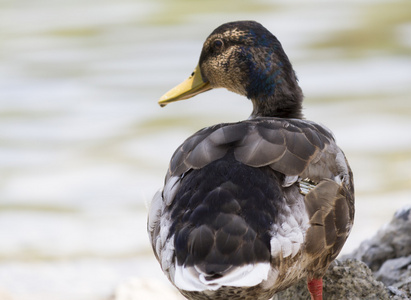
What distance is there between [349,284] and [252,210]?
3.22 ft

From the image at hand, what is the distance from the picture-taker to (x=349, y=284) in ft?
13.5

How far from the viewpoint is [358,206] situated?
22.9 ft

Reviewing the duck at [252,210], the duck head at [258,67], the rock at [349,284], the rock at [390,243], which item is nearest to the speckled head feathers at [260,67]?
the duck head at [258,67]

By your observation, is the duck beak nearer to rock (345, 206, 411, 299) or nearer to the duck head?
the duck head

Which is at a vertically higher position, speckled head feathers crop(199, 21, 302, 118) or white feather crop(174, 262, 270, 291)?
speckled head feathers crop(199, 21, 302, 118)

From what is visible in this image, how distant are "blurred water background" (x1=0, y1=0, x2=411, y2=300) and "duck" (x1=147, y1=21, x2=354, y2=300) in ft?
6.18

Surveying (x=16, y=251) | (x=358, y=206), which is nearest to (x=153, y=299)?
(x=16, y=251)

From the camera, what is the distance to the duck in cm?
328

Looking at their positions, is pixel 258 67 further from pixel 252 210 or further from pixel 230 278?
pixel 230 278

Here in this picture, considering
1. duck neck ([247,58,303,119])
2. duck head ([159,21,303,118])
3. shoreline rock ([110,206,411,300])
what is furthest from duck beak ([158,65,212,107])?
shoreline rock ([110,206,411,300])

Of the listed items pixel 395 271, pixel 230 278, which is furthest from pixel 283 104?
pixel 230 278

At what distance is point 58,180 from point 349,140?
9.66 ft

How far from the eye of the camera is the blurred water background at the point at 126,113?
6664mm

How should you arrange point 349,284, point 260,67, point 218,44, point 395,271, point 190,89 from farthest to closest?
1. point 190,89
2. point 218,44
3. point 260,67
4. point 395,271
5. point 349,284
